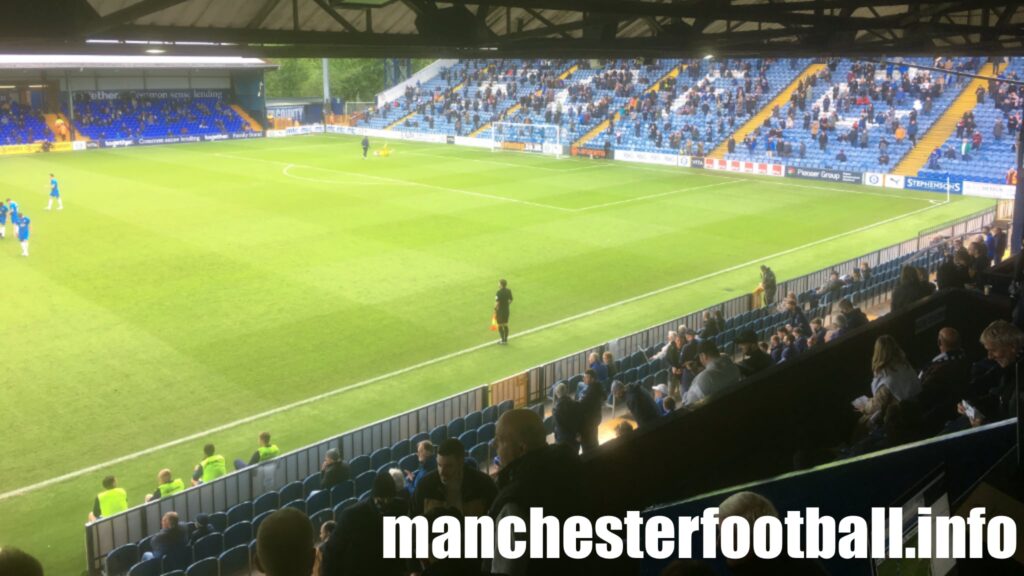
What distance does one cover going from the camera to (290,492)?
442 inches

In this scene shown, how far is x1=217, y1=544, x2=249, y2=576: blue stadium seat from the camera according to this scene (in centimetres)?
953

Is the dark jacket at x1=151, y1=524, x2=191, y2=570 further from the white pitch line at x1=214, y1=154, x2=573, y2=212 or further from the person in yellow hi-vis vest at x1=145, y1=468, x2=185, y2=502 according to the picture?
the white pitch line at x1=214, y1=154, x2=573, y2=212

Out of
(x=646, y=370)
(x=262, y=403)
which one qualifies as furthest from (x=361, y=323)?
(x=646, y=370)

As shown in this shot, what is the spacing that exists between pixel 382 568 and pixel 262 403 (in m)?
11.9

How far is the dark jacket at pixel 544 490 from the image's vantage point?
438 centimetres

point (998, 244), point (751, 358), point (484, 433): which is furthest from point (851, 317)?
point (998, 244)

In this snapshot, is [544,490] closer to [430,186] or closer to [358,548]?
[358,548]

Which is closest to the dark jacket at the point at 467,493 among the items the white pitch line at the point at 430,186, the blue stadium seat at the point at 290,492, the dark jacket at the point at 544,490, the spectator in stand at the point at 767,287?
the dark jacket at the point at 544,490

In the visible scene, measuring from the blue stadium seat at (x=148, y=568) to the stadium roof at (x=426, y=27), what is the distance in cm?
529

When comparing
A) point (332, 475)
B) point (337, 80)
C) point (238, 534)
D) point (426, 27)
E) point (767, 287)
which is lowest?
point (238, 534)

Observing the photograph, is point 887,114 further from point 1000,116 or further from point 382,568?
point 382,568

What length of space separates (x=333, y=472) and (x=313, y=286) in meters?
13.2

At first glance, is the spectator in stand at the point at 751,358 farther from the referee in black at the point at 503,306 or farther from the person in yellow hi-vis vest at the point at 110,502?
the referee in black at the point at 503,306

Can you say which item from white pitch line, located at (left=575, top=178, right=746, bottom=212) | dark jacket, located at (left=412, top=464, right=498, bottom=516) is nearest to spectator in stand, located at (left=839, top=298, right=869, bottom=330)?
dark jacket, located at (left=412, top=464, right=498, bottom=516)
